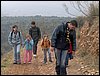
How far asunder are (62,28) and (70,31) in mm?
260

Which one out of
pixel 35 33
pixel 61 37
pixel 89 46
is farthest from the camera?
pixel 89 46

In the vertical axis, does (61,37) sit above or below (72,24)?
below

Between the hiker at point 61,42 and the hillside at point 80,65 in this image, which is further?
the hillside at point 80,65

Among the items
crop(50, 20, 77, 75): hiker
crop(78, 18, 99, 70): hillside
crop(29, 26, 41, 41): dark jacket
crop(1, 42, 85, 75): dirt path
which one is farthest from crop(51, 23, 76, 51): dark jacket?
crop(29, 26, 41, 41): dark jacket

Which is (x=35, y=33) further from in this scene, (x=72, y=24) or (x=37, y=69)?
(x=72, y=24)

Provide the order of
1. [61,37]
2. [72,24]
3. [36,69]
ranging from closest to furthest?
[72,24] → [61,37] → [36,69]

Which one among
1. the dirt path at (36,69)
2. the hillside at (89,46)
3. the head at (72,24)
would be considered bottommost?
the dirt path at (36,69)

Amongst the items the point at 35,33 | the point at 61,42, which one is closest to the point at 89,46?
the point at 35,33

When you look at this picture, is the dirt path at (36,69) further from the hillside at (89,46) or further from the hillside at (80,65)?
the hillside at (89,46)

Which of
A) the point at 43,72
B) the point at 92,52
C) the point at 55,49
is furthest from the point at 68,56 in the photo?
the point at 92,52

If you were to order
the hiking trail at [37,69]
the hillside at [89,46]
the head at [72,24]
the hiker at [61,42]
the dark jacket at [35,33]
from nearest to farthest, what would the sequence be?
the head at [72,24], the hiker at [61,42], the hiking trail at [37,69], the hillside at [89,46], the dark jacket at [35,33]

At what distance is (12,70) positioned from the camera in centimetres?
1299

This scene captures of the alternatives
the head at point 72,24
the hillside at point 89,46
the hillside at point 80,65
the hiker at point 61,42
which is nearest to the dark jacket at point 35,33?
the hillside at point 80,65

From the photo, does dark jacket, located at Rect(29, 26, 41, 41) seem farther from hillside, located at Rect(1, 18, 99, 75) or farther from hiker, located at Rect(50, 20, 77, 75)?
hiker, located at Rect(50, 20, 77, 75)
